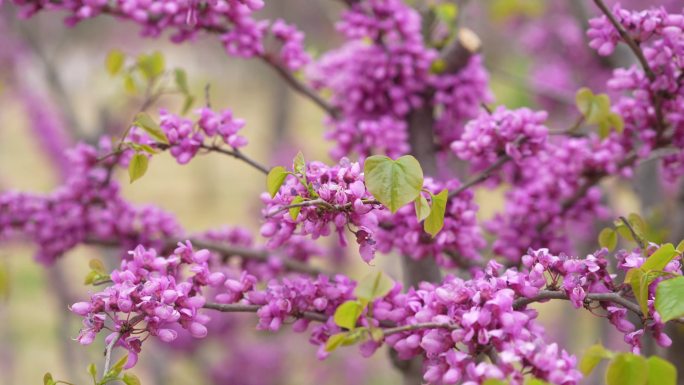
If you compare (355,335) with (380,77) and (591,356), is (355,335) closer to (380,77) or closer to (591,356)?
(591,356)

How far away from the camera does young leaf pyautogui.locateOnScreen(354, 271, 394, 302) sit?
2.44 feet

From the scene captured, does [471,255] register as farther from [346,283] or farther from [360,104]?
[360,104]

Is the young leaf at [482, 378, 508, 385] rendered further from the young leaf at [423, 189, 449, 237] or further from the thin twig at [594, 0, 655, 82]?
the thin twig at [594, 0, 655, 82]

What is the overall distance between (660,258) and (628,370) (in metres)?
0.14

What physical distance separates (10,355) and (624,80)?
3.80 m

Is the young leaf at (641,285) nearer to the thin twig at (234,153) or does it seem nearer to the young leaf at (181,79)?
the thin twig at (234,153)

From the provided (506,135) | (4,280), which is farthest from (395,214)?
(4,280)

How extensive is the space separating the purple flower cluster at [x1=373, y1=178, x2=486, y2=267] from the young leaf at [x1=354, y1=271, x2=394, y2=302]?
337 mm

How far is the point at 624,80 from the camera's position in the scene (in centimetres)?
113

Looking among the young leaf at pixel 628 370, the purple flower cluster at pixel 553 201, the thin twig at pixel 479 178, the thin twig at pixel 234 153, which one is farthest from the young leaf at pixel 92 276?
the purple flower cluster at pixel 553 201

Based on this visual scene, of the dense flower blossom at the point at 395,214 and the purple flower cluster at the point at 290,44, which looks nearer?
the dense flower blossom at the point at 395,214

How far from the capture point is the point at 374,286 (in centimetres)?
75

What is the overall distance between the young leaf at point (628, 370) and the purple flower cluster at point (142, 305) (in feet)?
1.44

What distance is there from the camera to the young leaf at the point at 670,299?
2.35ft
